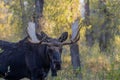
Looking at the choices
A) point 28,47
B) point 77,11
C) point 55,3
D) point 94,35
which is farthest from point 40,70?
point 94,35

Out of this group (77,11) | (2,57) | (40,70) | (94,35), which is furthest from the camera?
(94,35)

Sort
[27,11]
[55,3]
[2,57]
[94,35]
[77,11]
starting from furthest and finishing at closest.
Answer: [94,35], [27,11], [55,3], [77,11], [2,57]

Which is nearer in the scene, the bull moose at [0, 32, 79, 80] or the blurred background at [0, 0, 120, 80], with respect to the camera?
the bull moose at [0, 32, 79, 80]

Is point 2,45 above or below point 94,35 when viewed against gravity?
above

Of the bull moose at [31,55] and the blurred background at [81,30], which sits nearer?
the bull moose at [31,55]

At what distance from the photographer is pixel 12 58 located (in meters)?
11.0

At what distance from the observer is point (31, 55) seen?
1064 centimetres

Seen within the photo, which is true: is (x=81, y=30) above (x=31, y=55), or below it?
below

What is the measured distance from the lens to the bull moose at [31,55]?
10047 mm

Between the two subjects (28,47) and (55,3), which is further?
(55,3)

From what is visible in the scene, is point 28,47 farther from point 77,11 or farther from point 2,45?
point 77,11

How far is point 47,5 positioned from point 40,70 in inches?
475

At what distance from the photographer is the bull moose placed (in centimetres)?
1005

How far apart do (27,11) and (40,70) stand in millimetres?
20228
